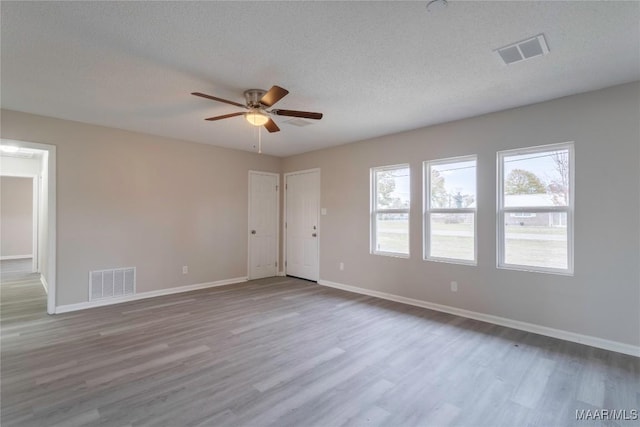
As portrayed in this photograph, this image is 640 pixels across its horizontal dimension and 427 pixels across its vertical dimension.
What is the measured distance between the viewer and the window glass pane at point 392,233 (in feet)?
15.7

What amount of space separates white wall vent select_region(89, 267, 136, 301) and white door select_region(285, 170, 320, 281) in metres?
2.95

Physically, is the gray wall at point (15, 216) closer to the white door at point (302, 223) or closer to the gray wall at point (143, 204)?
the gray wall at point (143, 204)

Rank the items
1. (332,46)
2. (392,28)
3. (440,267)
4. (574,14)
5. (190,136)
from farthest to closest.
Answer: (190,136)
(440,267)
(332,46)
(392,28)
(574,14)

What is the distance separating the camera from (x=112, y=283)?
4.56 metres

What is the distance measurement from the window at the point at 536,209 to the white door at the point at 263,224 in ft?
14.3

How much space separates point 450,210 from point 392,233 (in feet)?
3.32

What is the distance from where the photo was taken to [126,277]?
4688mm

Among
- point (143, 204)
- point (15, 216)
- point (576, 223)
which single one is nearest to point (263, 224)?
point (143, 204)

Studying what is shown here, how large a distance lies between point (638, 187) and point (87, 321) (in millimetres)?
6201

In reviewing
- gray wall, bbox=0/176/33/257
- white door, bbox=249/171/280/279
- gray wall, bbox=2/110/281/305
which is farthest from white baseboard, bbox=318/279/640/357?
gray wall, bbox=0/176/33/257

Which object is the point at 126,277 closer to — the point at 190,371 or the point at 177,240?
the point at 177,240

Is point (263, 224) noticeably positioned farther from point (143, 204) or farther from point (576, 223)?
point (576, 223)

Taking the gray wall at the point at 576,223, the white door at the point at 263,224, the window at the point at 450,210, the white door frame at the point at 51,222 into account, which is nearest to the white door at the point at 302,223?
the white door at the point at 263,224

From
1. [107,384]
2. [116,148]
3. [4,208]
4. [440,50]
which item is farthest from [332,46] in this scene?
[4,208]
